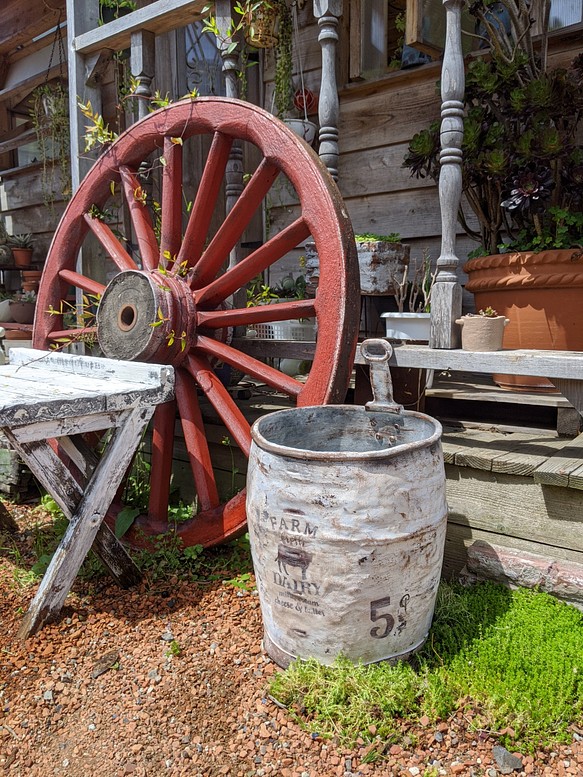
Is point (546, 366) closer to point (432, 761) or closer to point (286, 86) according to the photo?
point (432, 761)

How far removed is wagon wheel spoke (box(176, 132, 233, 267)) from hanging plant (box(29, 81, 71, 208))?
2790mm

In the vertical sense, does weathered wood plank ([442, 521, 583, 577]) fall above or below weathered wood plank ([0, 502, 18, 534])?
above

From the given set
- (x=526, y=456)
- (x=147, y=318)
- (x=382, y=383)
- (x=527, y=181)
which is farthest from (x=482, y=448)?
(x=147, y=318)

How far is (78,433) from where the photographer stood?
1.95 meters

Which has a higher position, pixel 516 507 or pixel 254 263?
pixel 254 263

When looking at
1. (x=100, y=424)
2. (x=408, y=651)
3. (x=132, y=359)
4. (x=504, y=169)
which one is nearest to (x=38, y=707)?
(x=100, y=424)

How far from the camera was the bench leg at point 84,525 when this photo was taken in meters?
1.84

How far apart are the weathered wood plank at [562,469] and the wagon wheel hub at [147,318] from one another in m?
1.22

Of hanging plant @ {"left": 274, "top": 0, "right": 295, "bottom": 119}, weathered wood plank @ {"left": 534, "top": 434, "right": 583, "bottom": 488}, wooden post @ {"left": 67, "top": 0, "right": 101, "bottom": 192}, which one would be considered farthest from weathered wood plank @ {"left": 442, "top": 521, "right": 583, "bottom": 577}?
hanging plant @ {"left": 274, "top": 0, "right": 295, "bottom": 119}

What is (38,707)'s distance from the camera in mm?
1547

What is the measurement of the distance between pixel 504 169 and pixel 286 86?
61.8 inches

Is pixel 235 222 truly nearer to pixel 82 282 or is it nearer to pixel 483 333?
pixel 82 282

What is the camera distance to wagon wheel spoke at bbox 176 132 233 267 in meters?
2.25

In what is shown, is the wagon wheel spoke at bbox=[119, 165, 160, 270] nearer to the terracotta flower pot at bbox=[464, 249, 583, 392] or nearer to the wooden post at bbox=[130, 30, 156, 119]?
the wooden post at bbox=[130, 30, 156, 119]
